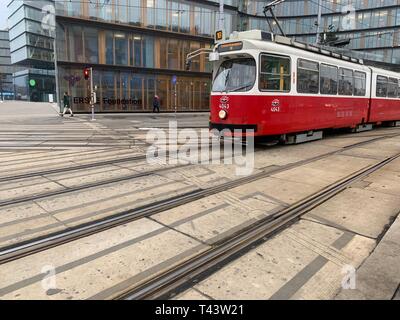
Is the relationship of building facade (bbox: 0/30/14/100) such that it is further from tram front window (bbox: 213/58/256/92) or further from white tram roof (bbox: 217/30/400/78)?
white tram roof (bbox: 217/30/400/78)

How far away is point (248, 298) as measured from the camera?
3.02 meters

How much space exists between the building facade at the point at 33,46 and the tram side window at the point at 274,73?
56420 mm

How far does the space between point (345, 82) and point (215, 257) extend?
490 inches

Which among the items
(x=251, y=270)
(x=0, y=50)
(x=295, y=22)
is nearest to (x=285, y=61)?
(x=251, y=270)

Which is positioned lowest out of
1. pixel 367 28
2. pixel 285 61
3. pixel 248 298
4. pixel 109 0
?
pixel 248 298

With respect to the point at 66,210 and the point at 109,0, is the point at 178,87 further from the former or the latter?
the point at 66,210

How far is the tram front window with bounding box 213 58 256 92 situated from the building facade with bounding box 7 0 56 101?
55.3m

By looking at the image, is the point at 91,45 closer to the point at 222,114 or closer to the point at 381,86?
the point at 381,86

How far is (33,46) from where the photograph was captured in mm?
63094

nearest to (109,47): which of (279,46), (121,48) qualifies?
(121,48)

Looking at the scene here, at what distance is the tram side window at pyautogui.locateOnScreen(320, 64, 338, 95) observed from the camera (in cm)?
1249

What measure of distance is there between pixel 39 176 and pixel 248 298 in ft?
17.9

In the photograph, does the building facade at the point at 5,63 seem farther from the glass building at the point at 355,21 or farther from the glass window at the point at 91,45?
the glass window at the point at 91,45

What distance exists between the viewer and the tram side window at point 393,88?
730 inches
